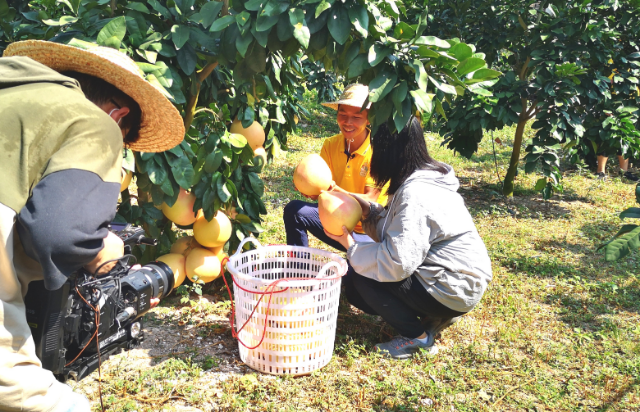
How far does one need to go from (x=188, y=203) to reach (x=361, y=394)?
1.37m

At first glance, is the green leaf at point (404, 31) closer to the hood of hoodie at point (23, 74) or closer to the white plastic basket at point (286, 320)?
the white plastic basket at point (286, 320)

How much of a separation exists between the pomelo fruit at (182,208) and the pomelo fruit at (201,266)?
226mm

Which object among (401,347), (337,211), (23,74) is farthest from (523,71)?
(23,74)

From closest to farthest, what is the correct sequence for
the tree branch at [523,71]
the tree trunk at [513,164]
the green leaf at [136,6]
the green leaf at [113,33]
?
the green leaf at [113,33]
the green leaf at [136,6]
the tree branch at [523,71]
the tree trunk at [513,164]

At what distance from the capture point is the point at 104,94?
1542 millimetres

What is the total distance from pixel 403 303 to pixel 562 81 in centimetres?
330

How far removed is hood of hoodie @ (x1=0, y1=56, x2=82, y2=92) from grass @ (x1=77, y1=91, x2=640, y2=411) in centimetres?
141

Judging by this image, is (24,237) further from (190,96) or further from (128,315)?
(190,96)

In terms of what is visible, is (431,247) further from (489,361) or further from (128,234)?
(128,234)

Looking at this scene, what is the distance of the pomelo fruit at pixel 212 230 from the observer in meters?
2.96

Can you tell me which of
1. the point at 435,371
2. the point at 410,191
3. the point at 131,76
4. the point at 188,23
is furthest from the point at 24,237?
the point at 435,371

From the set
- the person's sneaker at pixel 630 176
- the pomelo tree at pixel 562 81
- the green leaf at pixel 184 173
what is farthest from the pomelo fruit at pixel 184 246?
the person's sneaker at pixel 630 176

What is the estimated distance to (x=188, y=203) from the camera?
2.88m

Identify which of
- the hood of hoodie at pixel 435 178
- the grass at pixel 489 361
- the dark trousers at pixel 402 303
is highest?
the hood of hoodie at pixel 435 178
